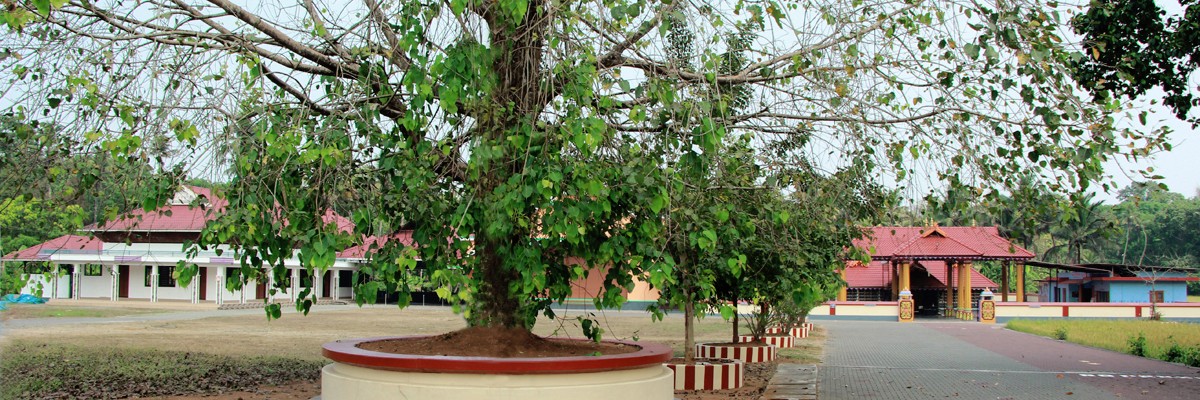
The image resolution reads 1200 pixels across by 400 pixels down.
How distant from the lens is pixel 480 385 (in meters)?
5.89

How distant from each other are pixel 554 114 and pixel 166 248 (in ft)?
115

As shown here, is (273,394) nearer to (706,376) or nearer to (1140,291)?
(706,376)

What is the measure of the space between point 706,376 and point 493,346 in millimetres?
5570

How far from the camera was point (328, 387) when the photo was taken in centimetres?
655

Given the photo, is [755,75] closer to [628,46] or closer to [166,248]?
[628,46]

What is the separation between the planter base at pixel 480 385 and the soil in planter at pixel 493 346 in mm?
460

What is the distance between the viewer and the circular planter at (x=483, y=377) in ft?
19.3

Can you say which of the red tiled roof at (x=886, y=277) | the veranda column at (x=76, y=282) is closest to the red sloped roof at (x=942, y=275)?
the red tiled roof at (x=886, y=277)

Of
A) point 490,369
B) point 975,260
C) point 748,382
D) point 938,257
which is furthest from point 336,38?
point 975,260

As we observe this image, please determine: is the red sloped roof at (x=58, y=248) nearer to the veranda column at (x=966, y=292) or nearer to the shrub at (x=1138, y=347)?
the shrub at (x=1138, y=347)

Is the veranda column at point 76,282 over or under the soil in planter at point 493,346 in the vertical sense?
under

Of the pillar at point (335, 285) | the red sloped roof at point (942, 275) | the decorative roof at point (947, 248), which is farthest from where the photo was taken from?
the pillar at point (335, 285)

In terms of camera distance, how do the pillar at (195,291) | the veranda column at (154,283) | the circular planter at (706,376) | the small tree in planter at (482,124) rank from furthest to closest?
the veranda column at (154,283), the pillar at (195,291), the circular planter at (706,376), the small tree in planter at (482,124)

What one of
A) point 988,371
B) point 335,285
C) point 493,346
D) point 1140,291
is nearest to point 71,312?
point 335,285
